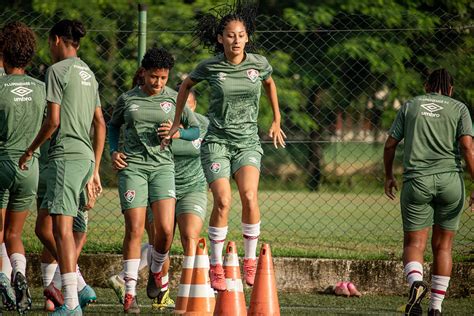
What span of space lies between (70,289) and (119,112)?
2.09 meters

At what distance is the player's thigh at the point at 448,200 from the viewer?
946cm

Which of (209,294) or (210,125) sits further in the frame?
(210,125)

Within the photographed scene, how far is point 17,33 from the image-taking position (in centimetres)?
944

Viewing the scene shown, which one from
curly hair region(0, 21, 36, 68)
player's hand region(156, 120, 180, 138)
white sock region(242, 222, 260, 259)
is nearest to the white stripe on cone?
white sock region(242, 222, 260, 259)

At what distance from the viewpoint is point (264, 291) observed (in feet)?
28.2

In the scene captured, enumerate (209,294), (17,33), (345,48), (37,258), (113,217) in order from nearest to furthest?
(209,294) < (17,33) < (37,258) < (113,217) < (345,48)

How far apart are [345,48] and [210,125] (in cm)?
739

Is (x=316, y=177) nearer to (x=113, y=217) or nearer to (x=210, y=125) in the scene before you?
(x=113, y=217)

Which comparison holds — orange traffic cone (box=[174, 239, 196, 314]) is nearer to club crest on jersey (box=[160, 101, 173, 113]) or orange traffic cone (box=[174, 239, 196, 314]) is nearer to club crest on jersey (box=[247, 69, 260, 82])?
club crest on jersey (box=[160, 101, 173, 113])

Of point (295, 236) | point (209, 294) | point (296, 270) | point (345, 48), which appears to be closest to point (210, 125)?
point (209, 294)

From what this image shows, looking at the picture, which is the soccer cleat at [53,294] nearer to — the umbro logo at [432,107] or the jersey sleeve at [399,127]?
the jersey sleeve at [399,127]

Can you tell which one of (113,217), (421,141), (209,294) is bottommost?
(113,217)

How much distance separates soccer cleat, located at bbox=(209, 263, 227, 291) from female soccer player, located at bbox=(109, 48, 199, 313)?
0.79 m

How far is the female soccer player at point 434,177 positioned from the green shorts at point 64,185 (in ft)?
9.47
